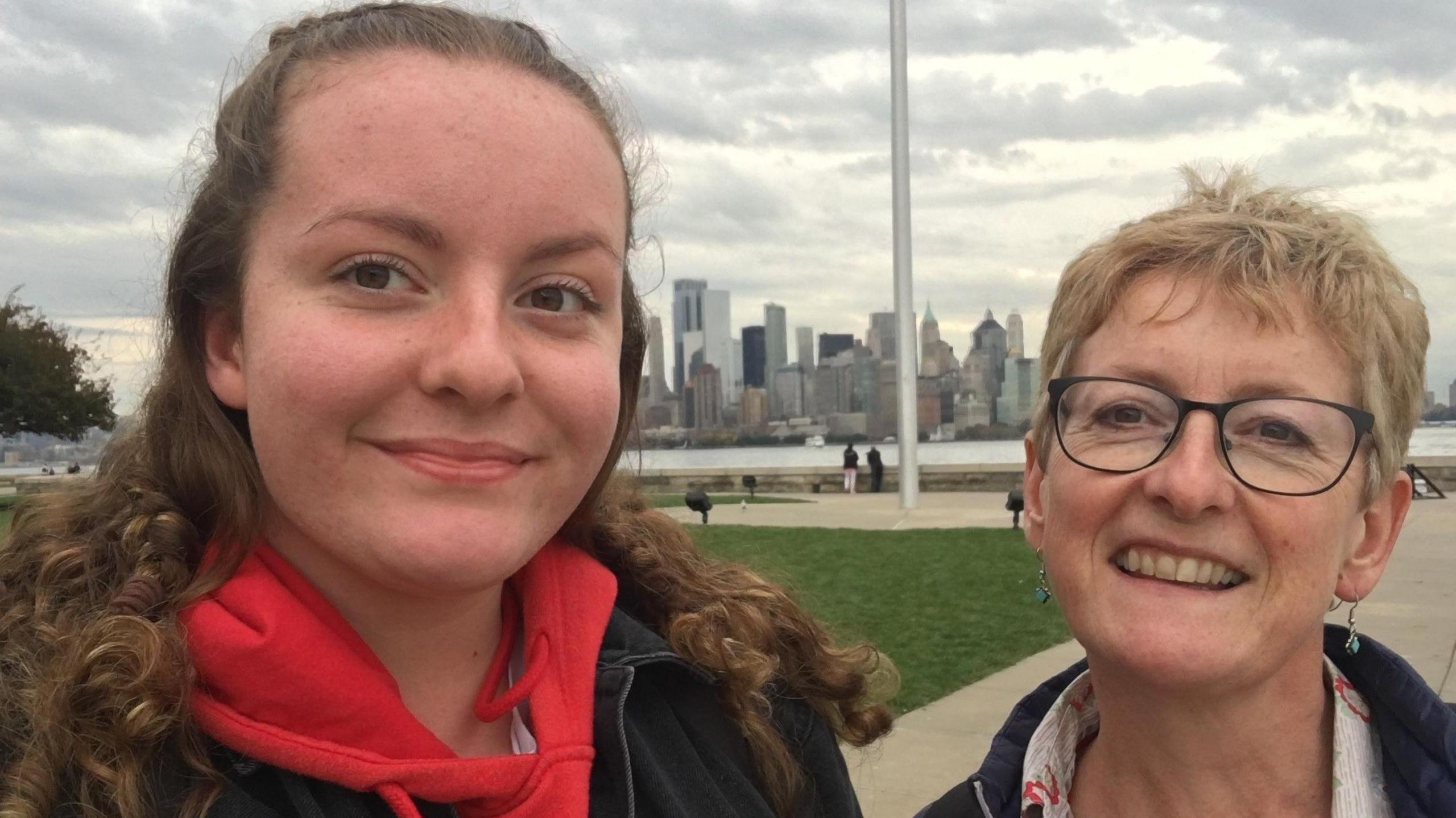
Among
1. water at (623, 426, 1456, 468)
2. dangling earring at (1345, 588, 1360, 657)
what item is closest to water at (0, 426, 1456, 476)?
water at (623, 426, 1456, 468)

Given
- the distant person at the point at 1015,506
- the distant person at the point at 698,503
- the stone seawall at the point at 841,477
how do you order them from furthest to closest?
the stone seawall at the point at 841,477
the distant person at the point at 698,503
the distant person at the point at 1015,506

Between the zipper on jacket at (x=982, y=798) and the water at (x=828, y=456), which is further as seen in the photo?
the water at (x=828, y=456)

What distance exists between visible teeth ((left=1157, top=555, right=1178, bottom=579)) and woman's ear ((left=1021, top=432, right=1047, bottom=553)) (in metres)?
0.28

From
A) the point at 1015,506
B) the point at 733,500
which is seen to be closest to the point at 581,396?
the point at 1015,506

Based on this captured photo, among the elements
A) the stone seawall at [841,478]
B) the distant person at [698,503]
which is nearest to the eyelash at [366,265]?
the distant person at [698,503]

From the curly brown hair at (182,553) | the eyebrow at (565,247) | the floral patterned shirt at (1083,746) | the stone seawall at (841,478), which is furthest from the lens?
the stone seawall at (841,478)

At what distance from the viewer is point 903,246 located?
1856 cm

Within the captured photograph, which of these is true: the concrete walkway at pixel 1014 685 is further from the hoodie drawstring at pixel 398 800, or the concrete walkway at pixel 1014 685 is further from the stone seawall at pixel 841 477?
the stone seawall at pixel 841 477

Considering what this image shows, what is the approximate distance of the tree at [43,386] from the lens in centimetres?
2864

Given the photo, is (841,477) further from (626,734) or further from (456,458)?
(456,458)

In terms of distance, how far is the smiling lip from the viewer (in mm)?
1366

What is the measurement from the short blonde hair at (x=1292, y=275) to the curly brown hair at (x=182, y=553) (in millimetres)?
818

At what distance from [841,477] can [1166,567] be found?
24195mm

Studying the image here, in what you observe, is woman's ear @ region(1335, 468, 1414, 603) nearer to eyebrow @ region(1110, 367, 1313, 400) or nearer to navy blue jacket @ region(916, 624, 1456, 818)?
navy blue jacket @ region(916, 624, 1456, 818)
